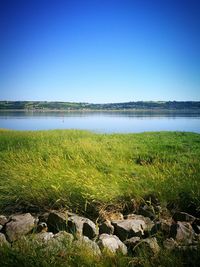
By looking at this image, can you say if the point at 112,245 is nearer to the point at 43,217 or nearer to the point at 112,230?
the point at 112,230

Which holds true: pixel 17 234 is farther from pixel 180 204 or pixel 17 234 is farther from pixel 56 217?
pixel 180 204

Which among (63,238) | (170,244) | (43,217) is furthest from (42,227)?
(170,244)

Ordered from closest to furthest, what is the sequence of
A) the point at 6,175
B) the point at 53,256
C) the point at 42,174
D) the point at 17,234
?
the point at 53,256 → the point at 17,234 → the point at 42,174 → the point at 6,175

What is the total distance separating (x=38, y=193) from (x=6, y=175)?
1.89m

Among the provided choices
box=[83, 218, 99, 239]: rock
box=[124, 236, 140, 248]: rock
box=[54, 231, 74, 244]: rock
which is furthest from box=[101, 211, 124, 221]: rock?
box=[54, 231, 74, 244]: rock

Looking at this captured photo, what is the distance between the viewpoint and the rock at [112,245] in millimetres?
4684

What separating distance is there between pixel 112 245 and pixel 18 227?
6.89ft

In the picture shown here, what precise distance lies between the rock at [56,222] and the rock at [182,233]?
7.61ft

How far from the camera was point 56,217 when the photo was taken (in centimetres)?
589

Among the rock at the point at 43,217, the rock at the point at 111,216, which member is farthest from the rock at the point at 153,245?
the rock at the point at 43,217

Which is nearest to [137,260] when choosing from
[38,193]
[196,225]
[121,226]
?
[121,226]

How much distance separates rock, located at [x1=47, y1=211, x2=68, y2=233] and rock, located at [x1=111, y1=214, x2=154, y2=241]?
3.64ft

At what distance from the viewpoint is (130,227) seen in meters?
5.55

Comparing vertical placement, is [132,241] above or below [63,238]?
below
